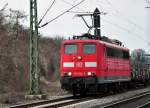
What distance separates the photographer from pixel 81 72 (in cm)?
2955

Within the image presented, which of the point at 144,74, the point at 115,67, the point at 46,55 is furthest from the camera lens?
the point at 46,55

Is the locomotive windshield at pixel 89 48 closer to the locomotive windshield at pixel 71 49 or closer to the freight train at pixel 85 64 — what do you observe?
the freight train at pixel 85 64

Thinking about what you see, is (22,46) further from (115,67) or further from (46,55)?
(115,67)

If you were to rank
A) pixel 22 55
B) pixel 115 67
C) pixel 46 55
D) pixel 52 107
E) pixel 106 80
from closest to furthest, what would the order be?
pixel 52 107 → pixel 106 80 → pixel 115 67 → pixel 22 55 → pixel 46 55

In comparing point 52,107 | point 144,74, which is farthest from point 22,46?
point 52,107

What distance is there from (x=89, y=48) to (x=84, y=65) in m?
1.10

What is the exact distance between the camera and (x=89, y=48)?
29969mm

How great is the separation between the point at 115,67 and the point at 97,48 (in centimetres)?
388

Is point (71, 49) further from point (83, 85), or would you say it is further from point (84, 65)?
point (83, 85)

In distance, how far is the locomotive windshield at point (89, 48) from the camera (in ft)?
98.0

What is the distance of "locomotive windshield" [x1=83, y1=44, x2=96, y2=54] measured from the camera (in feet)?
98.0

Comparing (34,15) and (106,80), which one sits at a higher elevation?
(34,15)

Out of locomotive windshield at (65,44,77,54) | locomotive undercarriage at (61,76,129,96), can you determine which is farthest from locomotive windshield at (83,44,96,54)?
locomotive undercarriage at (61,76,129,96)

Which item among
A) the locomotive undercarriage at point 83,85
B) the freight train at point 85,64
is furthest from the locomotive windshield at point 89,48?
the locomotive undercarriage at point 83,85
